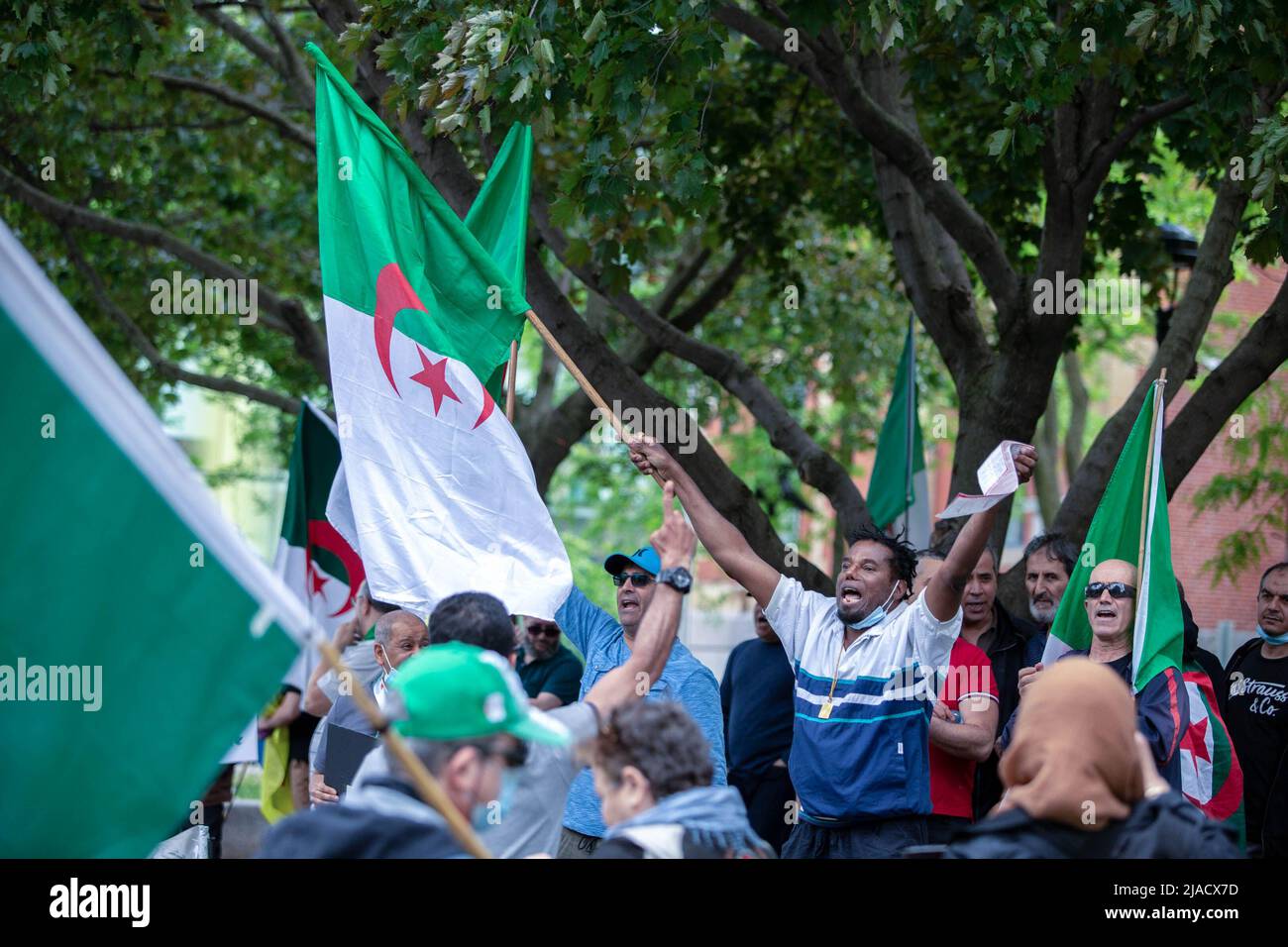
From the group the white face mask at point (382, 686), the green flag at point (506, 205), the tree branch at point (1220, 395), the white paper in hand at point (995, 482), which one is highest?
the green flag at point (506, 205)

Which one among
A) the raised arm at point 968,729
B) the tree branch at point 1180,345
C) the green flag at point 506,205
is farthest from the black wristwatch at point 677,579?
the tree branch at point 1180,345

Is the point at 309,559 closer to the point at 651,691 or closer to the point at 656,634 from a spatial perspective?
the point at 651,691


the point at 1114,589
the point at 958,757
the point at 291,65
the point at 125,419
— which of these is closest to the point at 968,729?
the point at 958,757

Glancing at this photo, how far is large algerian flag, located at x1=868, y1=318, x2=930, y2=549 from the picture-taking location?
10.0 meters

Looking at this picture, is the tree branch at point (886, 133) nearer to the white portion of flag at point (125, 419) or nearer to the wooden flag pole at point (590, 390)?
the wooden flag pole at point (590, 390)

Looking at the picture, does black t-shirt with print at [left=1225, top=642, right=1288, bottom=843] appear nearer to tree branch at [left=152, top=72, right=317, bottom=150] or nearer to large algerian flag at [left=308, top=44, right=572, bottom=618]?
large algerian flag at [left=308, top=44, right=572, bottom=618]

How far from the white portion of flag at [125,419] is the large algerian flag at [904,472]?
695cm

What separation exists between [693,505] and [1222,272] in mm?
5288

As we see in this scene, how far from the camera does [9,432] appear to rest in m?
3.25

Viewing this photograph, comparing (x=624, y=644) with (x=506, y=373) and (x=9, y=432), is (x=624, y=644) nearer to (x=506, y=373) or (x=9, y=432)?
(x=506, y=373)

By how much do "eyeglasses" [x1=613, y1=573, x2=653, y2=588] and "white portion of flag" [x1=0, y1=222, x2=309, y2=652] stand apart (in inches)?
126

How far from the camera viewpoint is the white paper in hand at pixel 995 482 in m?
5.11

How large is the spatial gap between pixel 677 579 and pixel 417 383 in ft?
5.74
